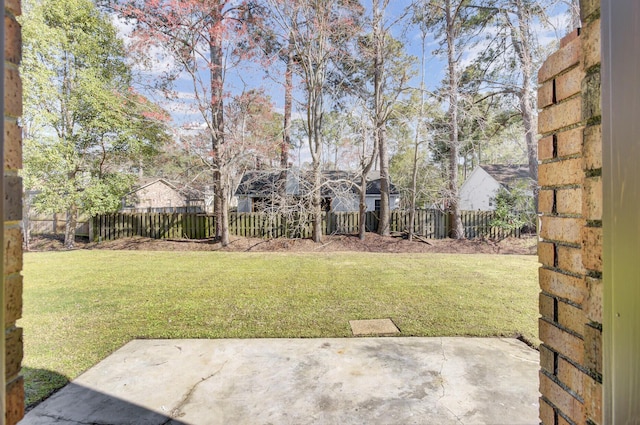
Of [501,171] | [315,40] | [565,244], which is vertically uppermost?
[315,40]

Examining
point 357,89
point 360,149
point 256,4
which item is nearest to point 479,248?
point 360,149

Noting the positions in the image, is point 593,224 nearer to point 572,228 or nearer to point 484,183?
point 572,228

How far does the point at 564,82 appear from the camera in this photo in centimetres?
103

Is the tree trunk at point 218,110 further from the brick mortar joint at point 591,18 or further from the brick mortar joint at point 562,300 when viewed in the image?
the brick mortar joint at point 591,18

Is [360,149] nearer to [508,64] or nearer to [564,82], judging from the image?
[508,64]

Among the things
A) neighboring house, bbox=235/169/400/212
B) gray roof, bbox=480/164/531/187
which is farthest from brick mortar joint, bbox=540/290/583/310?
gray roof, bbox=480/164/531/187

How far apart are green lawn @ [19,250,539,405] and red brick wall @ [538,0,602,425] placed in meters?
2.32

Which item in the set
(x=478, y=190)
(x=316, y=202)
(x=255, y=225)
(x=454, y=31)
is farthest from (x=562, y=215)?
(x=478, y=190)

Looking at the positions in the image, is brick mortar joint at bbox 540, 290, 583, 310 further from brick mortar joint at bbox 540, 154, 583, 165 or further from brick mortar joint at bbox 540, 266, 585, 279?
brick mortar joint at bbox 540, 154, 583, 165

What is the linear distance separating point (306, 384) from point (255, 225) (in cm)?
968

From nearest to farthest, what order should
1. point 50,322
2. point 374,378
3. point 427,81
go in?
point 374,378 → point 50,322 → point 427,81

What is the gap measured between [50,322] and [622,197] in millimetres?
4949

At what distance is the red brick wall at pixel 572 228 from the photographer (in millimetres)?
790

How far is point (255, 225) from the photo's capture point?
459 inches
